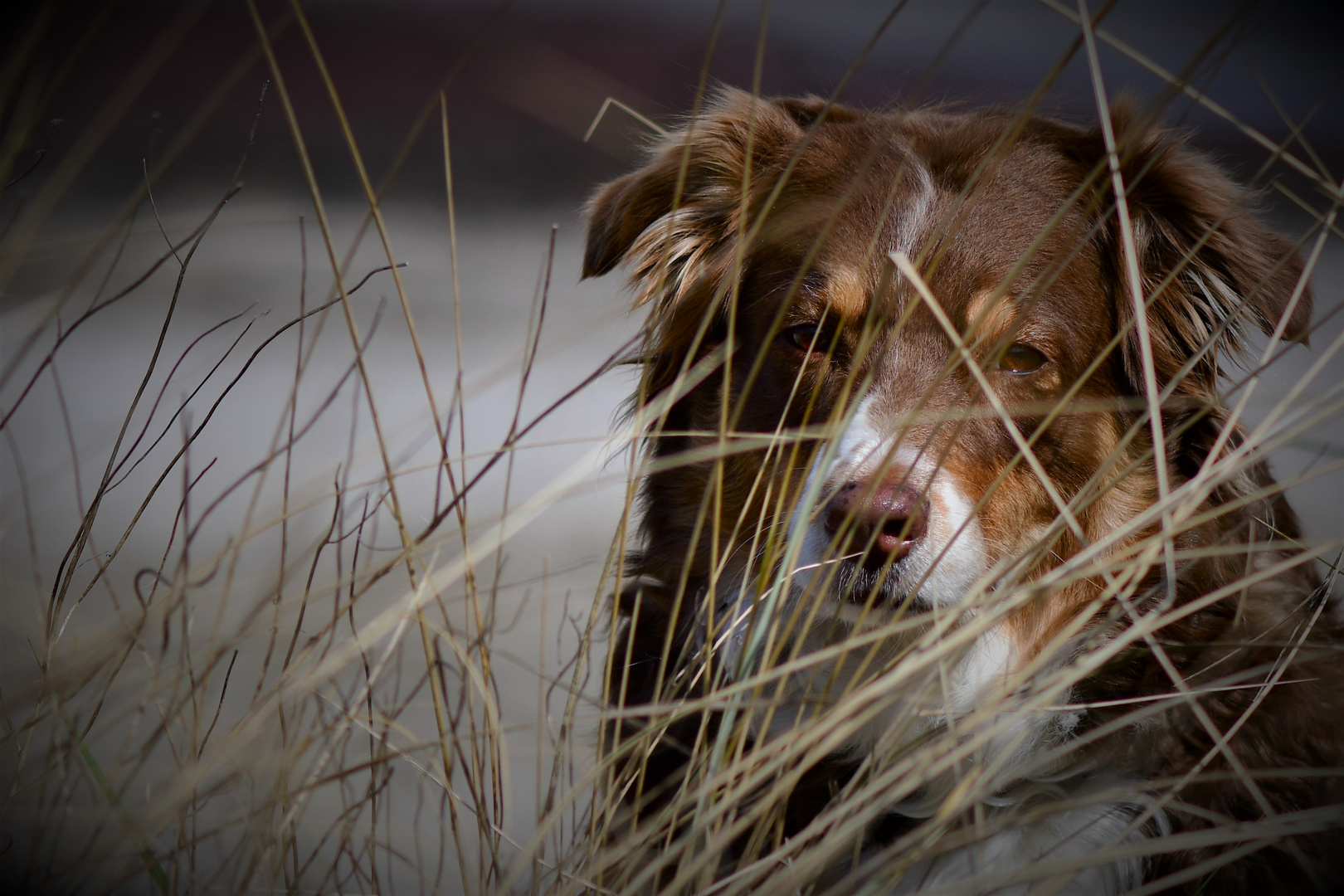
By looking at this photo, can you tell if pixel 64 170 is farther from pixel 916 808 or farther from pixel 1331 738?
pixel 1331 738

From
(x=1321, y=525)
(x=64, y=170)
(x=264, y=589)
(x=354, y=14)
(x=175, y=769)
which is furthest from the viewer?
(x=354, y=14)

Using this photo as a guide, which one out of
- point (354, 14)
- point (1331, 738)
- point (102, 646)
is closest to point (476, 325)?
point (354, 14)

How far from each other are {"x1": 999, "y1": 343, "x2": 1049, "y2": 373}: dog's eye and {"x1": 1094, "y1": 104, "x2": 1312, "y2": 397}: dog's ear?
0.25 meters

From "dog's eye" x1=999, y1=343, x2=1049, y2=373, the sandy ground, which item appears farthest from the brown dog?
the sandy ground

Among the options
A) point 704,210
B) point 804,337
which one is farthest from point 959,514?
point 704,210

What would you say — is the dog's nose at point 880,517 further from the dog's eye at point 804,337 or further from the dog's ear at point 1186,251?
the dog's ear at point 1186,251

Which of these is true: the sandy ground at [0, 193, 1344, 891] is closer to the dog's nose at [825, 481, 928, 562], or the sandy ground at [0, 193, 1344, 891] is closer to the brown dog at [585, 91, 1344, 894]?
the brown dog at [585, 91, 1344, 894]

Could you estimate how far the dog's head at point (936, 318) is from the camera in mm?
1759

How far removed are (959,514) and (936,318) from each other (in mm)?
515

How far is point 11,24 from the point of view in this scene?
1.79 m

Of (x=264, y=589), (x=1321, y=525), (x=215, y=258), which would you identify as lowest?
(x=215, y=258)

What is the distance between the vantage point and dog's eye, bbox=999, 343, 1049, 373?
1.98m

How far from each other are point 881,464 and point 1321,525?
9.02ft

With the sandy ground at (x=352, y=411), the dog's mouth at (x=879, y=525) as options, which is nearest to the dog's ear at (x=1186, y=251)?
the sandy ground at (x=352, y=411)
